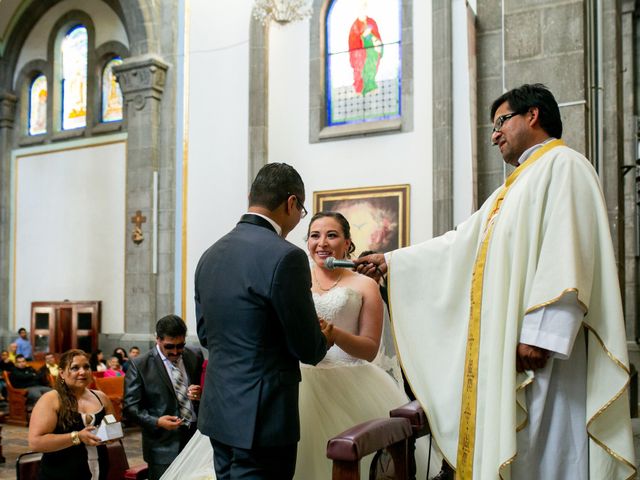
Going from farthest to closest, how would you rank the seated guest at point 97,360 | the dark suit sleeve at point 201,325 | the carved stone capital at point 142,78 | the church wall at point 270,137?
the carved stone capital at point 142,78
the seated guest at point 97,360
the church wall at point 270,137
the dark suit sleeve at point 201,325

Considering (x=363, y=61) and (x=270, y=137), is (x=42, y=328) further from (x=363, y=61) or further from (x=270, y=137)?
(x=363, y=61)

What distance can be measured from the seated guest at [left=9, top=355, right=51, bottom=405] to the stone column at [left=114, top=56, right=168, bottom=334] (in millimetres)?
2544

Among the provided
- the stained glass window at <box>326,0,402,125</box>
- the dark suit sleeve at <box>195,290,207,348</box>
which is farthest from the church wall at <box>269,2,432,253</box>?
the dark suit sleeve at <box>195,290,207,348</box>

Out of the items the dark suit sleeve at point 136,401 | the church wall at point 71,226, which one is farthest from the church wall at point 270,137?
the dark suit sleeve at point 136,401

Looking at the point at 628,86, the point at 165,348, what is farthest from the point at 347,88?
the point at 165,348

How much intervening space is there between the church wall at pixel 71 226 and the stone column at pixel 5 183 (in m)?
0.18

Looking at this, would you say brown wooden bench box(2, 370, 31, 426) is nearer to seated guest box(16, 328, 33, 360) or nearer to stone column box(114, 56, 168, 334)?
stone column box(114, 56, 168, 334)

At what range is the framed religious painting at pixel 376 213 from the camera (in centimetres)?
1034

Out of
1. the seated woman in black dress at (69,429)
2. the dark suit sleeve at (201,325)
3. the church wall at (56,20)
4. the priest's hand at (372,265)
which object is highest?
the church wall at (56,20)

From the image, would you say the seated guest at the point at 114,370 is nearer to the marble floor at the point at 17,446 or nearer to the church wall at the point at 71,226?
the marble floor at the point at 17,446

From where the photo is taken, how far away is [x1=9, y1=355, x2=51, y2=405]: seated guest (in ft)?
32.6

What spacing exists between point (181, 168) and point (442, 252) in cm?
1038

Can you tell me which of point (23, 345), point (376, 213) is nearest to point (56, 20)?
point (23, 345)

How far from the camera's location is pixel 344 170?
430 inches
